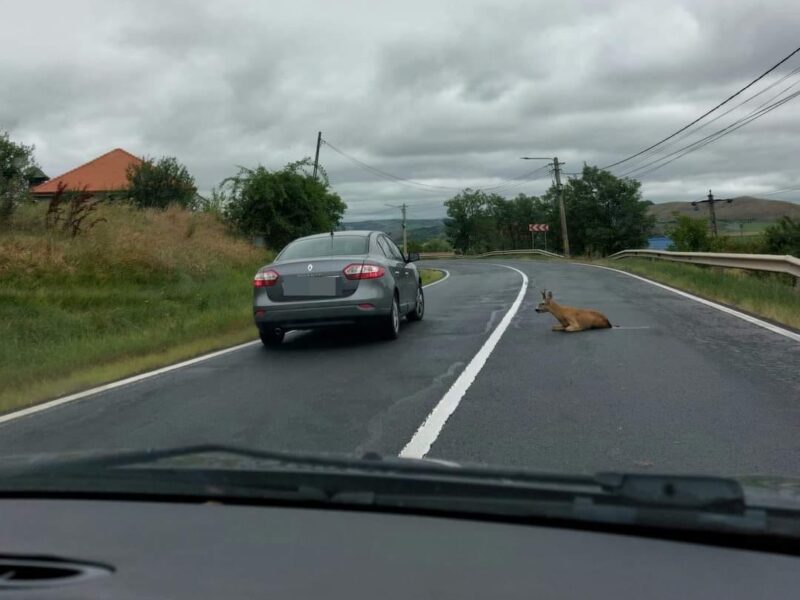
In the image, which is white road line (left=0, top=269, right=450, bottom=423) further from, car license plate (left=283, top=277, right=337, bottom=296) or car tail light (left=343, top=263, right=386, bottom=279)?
car tail light (left=343, top=263, right=386, bottom=279)

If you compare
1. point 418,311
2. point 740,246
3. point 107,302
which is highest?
point 107,302

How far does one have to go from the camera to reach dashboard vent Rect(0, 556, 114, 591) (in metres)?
2.33

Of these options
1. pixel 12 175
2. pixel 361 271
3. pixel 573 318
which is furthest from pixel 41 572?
pixel 12 175

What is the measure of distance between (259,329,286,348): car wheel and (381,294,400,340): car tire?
1.42 metres

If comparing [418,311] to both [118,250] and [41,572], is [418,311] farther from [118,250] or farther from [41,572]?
[41,572]

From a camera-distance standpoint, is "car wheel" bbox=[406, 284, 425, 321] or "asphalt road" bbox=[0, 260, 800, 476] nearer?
"asphalt road" bbox=[0, 260, 800, 476]

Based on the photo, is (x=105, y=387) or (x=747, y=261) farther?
(x=747, y=261)

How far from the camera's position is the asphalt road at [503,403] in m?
5.79

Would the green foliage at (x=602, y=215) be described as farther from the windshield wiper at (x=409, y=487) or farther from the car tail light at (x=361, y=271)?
the windshield wiper at (x=409, y=487)

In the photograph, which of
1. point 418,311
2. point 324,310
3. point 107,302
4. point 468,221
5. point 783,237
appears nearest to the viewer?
point 324,310

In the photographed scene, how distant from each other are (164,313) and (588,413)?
11.0 metres

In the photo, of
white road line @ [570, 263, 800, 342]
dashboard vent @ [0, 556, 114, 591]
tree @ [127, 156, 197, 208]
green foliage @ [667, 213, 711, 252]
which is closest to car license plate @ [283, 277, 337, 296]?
white road line @ [570, 263, 800, 342]

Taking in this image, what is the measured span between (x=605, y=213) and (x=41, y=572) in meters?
94.4

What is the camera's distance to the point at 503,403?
24.1ft
